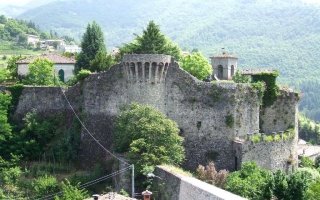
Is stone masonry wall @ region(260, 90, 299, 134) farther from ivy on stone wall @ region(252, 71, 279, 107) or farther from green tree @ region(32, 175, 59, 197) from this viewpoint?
green tree @ region(32, 175, 59, 197)

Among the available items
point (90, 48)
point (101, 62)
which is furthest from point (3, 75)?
point (101, 62)

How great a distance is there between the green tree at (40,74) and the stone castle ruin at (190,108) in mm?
10457

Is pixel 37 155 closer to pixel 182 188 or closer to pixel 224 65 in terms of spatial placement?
pixel 182 188

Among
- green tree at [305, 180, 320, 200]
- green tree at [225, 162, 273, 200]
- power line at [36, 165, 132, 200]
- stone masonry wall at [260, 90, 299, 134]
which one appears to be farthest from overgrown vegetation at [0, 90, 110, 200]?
green tree at [305, 180, 320, 200]

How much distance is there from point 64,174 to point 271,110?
1826 centimetres

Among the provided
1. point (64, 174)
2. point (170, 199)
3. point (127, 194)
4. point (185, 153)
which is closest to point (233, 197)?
point (170, 199)

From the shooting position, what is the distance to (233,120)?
52.5 m

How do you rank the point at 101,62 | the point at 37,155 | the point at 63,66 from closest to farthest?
the point at 37,155, the point at 101,62, the point at 63,66

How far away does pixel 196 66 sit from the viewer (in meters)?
61.4

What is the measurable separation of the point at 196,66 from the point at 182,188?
21799mm

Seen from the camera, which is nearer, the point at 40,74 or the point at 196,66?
the point at 196,66

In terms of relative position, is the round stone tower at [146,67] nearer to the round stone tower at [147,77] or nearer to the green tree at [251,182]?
the round stone tower at [147,77]

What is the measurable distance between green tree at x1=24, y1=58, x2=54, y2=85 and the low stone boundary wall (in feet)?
73.5

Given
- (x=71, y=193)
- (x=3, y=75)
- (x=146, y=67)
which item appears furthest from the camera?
(x=3, y=75)
